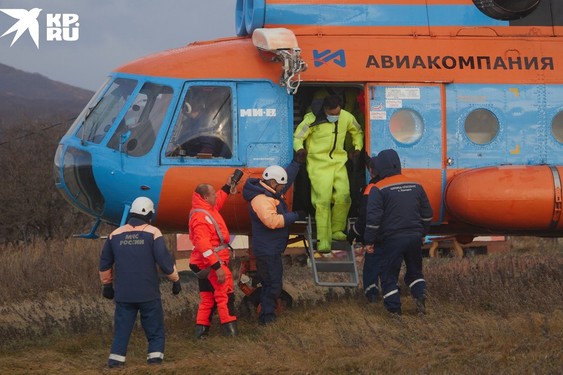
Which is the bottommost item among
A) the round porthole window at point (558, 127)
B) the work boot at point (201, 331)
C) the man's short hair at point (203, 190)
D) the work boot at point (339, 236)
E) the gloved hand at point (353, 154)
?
the work boot at point (201, 331)

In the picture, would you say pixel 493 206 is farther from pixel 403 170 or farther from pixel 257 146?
pixel 257 146

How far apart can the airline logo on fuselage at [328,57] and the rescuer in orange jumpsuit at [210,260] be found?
84.5 inches

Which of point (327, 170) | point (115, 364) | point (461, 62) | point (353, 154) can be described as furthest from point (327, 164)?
point (115, 364)

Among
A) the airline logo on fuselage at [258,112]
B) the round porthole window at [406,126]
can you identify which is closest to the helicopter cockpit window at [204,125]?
the airline logo on fuselage at [258,112]

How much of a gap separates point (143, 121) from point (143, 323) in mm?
2956

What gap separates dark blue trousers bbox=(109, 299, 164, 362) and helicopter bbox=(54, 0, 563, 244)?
7.43 feet

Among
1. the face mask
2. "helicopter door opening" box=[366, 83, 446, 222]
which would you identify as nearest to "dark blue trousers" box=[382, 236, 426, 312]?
"helicopter door opening" box=[366, 83, 446, 222]

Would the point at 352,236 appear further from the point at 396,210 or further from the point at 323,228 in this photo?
the point at 396,210

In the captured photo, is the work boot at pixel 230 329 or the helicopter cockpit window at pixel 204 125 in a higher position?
the helicopter cockpit window at pixel 204 125

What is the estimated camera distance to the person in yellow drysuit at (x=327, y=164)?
503 inches

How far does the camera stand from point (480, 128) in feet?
43.4

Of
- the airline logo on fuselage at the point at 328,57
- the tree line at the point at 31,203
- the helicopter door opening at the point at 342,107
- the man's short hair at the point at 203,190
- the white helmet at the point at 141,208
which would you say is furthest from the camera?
the tree line at the point at 31,203

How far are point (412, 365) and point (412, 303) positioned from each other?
10.2 ft

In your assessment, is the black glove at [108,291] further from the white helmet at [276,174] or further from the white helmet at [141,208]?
the white helmet at [276,174]
